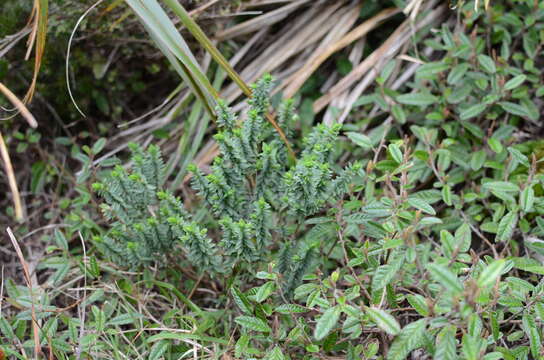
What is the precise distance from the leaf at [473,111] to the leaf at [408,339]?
981 millimetres

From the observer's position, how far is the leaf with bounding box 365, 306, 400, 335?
125 cm

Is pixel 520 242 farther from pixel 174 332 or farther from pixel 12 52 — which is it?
pixel 12 52

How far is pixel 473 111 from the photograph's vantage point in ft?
6.56

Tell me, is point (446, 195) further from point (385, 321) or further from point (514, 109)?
point (385, 321)

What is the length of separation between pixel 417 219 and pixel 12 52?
1658 mm

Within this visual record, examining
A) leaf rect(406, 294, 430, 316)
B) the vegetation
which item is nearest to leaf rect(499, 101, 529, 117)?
the vegetation

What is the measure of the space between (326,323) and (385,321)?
140mm

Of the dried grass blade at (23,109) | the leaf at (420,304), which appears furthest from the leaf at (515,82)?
the dried grass blade at (23,109)

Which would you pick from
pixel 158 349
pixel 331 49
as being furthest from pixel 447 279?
pixel 331 49

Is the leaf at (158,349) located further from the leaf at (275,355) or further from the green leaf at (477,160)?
the green leaf at (477,160)

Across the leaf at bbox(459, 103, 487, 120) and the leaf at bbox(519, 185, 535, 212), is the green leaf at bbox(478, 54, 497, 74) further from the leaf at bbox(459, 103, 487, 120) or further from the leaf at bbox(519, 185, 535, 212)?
the leaf at bbox(519, 185, 535, 212)

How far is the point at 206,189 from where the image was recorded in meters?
1.58

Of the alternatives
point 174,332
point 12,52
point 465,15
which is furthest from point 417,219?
point 12,52

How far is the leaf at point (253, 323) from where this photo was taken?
1.51m
